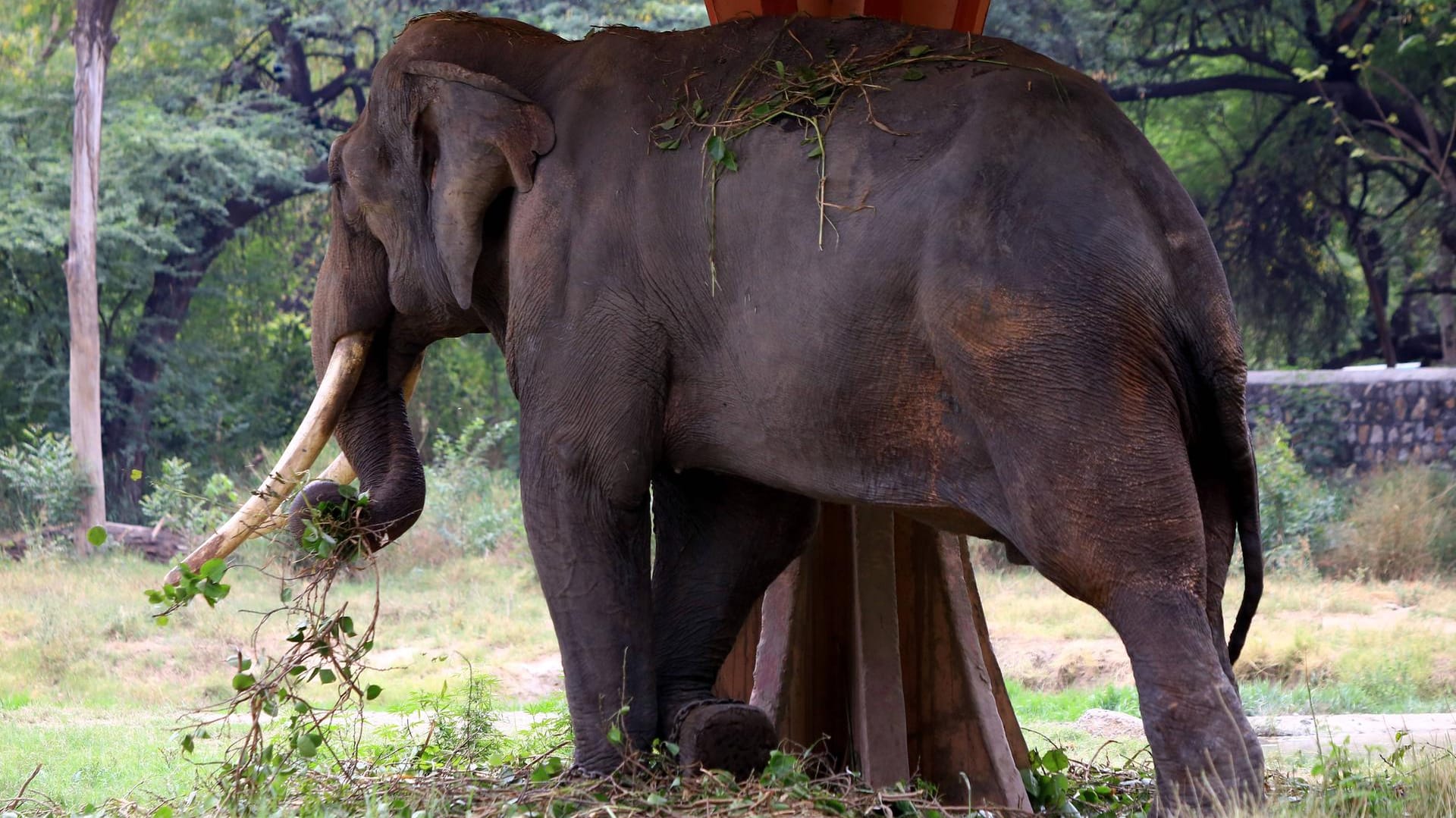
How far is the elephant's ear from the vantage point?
4371 millimetres

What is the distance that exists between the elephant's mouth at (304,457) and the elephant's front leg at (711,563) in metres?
1.13

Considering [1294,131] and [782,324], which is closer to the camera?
[782,324]

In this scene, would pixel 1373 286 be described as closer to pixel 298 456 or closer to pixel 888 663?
pixel 888 663

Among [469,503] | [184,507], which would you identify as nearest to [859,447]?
[469,503]

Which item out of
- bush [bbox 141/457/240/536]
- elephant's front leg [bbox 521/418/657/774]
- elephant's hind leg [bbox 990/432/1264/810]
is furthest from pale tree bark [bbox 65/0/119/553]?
elephant's hind leg [bbox 990/432/1264/810]

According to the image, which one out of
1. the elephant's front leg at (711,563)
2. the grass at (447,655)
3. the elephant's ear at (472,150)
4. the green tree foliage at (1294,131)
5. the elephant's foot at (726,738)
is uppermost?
the green tree foliage at (1294,131)

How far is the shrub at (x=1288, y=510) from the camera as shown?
1359cm

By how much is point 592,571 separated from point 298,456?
1213 mm

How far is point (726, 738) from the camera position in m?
4.18

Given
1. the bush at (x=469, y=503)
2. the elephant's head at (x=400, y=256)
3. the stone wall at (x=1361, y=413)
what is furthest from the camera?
the stone wall at (x=1361, y=413)

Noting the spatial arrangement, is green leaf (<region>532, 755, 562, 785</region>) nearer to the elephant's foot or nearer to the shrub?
the elephant's foot

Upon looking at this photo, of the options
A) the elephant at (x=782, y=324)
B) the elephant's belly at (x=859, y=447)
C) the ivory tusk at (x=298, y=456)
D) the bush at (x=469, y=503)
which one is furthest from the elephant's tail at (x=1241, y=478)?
the bush at (x=469, y=503)

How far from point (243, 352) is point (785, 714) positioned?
18.0 m

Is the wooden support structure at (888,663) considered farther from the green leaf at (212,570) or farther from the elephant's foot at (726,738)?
the green leaf at (212,570)
